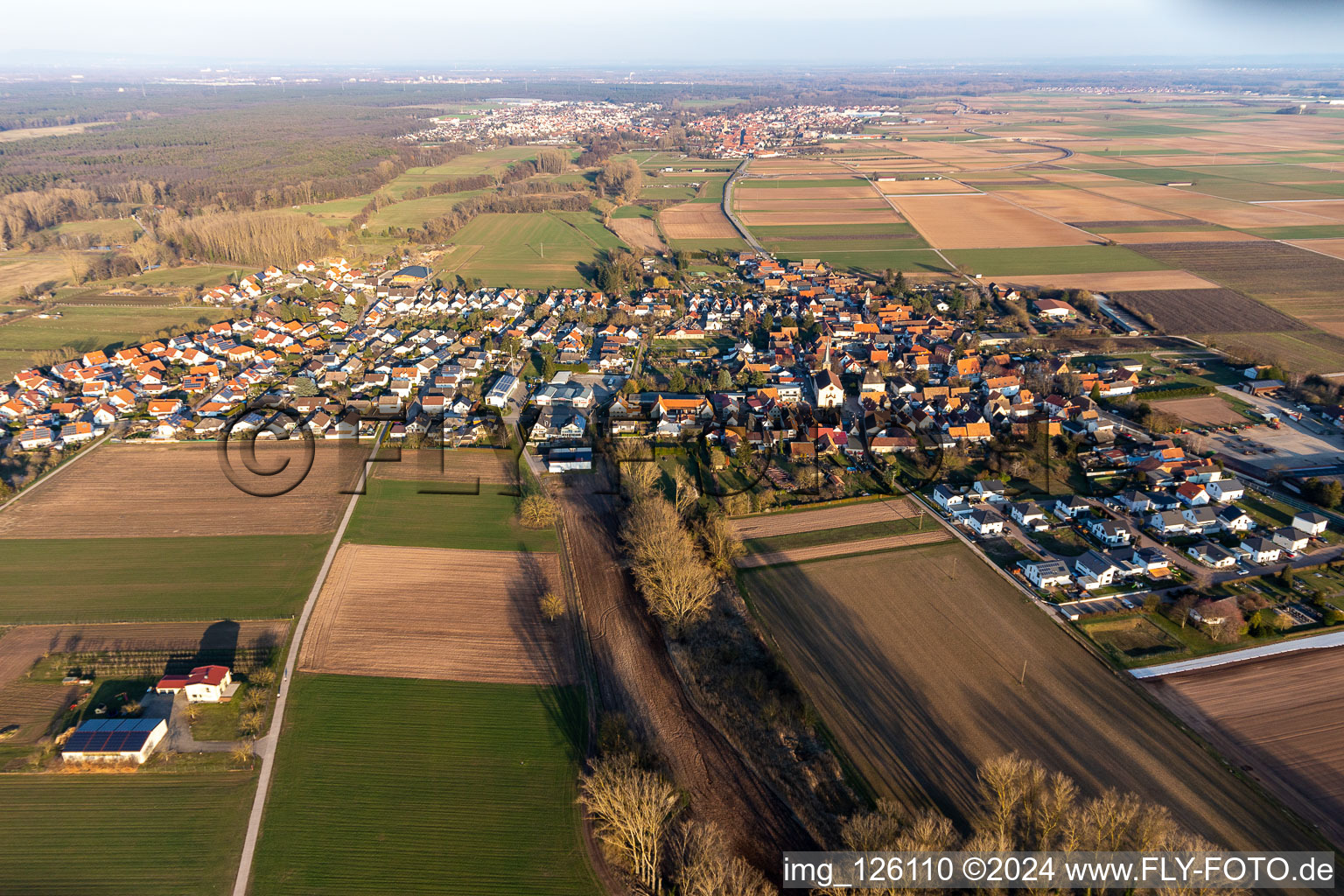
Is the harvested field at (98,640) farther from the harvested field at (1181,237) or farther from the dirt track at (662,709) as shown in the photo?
the harvested field at (1181,237)

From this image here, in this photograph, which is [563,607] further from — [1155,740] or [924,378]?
[924,378]

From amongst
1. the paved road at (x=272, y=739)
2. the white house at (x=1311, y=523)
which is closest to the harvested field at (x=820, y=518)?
the white house at (x=1311, y=523)

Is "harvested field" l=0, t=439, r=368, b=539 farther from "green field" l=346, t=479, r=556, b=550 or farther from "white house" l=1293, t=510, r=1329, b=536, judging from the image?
"white house" l=1293, t=510, r=1329, b=536

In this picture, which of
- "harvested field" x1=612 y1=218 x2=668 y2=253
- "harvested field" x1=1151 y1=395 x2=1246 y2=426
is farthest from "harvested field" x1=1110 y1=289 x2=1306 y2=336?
"harvested field" x1=612 y1=218 x2=668 y2=253

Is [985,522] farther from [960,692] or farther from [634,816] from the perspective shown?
[634,816]

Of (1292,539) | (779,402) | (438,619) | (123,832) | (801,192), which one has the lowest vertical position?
(123,832)

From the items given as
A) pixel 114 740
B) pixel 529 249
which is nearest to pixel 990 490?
pixel 114 740

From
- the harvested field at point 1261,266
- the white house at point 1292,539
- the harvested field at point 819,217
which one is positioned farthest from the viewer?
the harvested field at point 819,217
